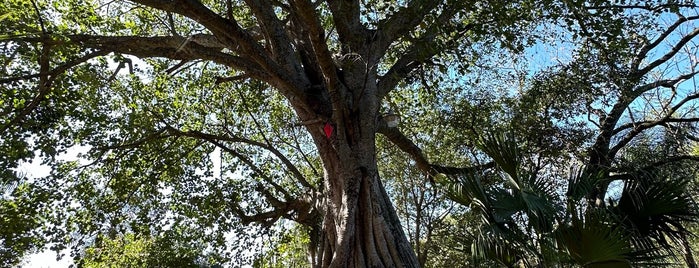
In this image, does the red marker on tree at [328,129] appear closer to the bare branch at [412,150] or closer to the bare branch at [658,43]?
the bare branch at [412,150]

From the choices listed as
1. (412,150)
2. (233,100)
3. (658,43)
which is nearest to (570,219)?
(412,150)

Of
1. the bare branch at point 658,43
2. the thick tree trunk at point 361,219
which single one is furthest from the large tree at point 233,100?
the bare branch at point 658,43

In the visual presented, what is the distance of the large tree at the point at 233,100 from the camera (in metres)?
5.56

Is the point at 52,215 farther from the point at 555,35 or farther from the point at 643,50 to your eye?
the point at 643,50

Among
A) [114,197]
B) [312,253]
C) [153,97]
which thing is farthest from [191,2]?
[312,253]

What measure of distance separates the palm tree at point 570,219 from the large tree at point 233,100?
1072 millimetres

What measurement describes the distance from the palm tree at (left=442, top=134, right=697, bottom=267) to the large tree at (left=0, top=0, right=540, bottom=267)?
3.52 feet

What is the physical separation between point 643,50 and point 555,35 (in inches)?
58.8

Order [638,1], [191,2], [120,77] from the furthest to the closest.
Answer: [120,77] < [638,1] < [191,2]

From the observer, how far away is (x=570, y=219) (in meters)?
4.72

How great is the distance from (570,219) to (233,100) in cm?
733

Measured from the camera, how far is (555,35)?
25.7ft

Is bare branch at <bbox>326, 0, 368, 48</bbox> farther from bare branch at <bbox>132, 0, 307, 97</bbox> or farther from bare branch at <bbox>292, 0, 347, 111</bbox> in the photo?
bare branch at <bbox>132, 0, 307, 97</bbox>

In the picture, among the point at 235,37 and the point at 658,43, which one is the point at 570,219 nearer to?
the point at 235,37
